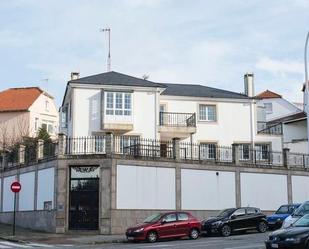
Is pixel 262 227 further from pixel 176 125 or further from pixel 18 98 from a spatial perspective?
pixel 18 98

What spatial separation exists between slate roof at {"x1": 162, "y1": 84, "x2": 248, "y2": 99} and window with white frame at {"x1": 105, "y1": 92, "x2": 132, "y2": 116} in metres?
4.23

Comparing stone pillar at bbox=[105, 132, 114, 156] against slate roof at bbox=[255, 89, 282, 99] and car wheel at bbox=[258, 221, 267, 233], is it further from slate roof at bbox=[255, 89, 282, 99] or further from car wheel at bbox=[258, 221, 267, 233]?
slate roof at bbox=[255, 89, 282, 99]

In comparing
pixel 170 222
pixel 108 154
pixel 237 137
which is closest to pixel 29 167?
pixel 108 154

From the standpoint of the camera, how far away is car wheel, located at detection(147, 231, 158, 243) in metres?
25.9

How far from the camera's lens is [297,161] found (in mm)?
39969

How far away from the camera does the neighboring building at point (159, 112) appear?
41688 millimetres

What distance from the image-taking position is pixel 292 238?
A: 1570 centimetres

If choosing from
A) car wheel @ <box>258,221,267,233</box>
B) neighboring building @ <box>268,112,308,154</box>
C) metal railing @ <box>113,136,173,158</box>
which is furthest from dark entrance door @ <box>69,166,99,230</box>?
neighboring building @ <box>268,112,308,154</box>

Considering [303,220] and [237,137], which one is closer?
[303,220]

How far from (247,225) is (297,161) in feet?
41.9

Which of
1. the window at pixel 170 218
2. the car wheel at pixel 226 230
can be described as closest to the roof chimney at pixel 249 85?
the car wheel at pixel 226 230

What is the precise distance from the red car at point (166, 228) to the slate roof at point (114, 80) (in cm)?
1685

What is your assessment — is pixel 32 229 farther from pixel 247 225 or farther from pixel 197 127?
pixel 197 127

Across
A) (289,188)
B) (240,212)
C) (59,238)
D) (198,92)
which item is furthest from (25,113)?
(240,212)
